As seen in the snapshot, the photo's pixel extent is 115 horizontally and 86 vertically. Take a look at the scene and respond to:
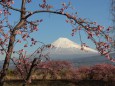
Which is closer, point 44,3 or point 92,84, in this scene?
point 44,3

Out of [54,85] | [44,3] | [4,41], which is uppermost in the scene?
[44,3]

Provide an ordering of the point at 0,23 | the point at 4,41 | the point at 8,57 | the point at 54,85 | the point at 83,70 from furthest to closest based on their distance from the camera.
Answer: the point at 83,70
the point at 54,85
the point at 4,41
the point at 0,23
the point at 8,57

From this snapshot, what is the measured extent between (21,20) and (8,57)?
3.04 feet

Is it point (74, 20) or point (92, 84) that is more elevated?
point (74, 20)

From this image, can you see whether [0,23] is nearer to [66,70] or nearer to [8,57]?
[8,57]

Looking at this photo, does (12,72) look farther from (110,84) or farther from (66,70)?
(110,84)

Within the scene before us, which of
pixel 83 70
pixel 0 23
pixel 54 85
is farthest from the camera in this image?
pixel 83 70

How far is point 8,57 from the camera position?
819 centimetres

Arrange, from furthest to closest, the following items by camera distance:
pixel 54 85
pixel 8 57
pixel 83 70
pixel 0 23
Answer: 1. pixel 83 70
2. pixel 54 85
3. pixel 0 23
4. pixel 8 57

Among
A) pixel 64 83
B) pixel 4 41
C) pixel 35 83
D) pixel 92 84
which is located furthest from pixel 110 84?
pixel 4 41

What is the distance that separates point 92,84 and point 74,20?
1879 centimetres

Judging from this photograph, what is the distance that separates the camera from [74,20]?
26.9 feet

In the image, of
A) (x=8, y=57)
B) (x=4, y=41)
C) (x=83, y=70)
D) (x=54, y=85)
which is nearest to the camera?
(x=8, y=57)

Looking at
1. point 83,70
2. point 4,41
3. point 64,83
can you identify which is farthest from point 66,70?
point 4,41
